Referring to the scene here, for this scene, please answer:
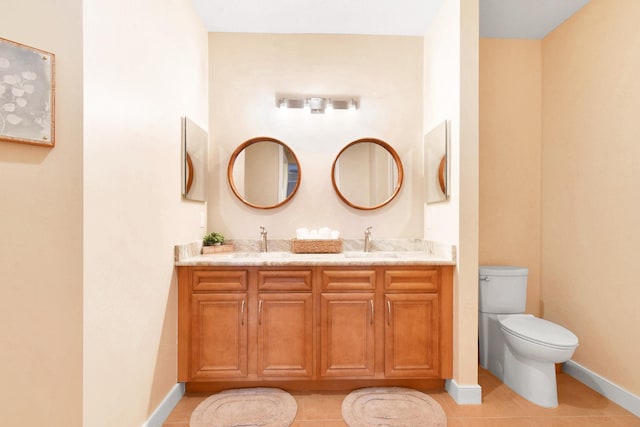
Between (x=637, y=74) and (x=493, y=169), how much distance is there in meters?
1.04

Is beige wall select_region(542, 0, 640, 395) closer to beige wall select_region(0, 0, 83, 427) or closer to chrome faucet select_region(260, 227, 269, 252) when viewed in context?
chrome faucet select_region(260, 227, 269, 252)

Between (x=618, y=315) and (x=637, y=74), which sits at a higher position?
(x=637, y=74)

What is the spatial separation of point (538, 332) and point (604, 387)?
68 centimetres

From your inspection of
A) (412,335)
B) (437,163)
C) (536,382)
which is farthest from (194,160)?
(536,382)

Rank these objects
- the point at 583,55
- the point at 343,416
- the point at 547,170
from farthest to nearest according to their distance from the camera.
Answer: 1. the point at 547,170
2. the point at 583,55
3. the point at 343,416

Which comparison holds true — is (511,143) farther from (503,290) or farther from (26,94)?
(26,94)

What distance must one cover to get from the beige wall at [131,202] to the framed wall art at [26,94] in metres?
0.12

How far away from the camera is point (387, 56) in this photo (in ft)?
8.95

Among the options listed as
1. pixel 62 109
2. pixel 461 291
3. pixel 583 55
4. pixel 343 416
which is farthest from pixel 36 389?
pixel 583 55

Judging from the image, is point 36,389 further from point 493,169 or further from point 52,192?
point 493,169

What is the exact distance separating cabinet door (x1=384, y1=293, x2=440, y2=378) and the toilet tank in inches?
24.6

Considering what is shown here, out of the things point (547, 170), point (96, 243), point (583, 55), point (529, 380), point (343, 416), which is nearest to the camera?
point (96, 243)

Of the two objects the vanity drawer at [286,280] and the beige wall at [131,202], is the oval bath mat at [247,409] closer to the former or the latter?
the beige wall at [131,202]

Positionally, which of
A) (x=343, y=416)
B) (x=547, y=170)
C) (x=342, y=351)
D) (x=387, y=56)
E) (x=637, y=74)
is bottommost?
(x=343, y=416)
